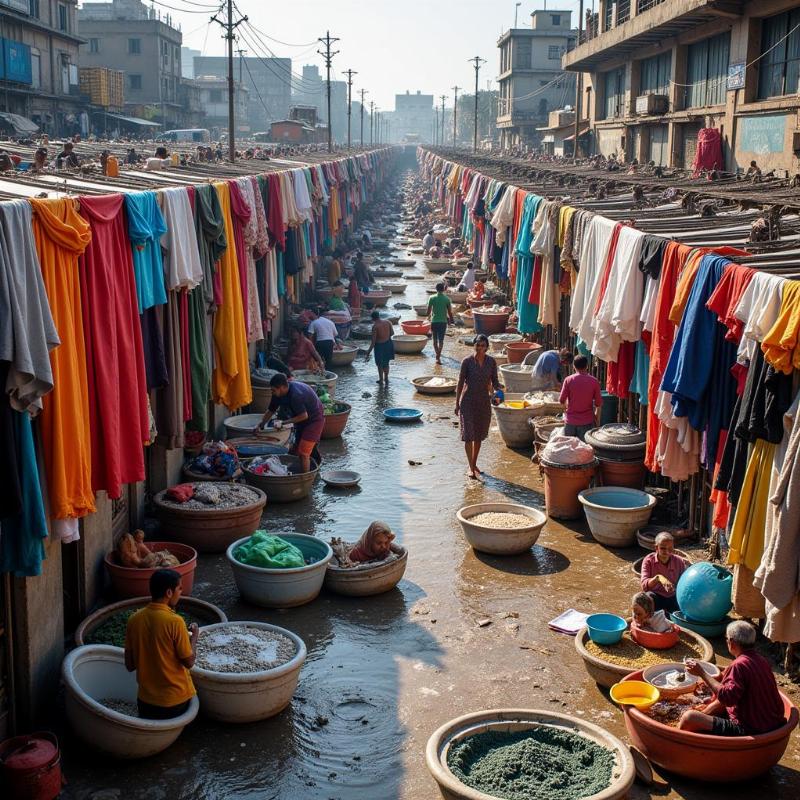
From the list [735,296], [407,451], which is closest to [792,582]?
[735,296]

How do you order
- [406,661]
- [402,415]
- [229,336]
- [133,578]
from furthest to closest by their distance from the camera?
[402,415] < [229,336] < [133,578] < [406,661]

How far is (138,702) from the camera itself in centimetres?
668

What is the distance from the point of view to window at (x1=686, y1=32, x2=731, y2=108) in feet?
95.4

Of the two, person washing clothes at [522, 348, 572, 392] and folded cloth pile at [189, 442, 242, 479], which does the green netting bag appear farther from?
person washing clothes at [522, 348, 572, 392]

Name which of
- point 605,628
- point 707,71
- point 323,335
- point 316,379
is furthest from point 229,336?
point 707,71

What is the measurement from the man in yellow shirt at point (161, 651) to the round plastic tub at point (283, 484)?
5403 mm

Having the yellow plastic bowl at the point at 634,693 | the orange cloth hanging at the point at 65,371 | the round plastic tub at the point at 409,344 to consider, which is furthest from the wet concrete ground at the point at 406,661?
the round plastic tub at the point at 409,344

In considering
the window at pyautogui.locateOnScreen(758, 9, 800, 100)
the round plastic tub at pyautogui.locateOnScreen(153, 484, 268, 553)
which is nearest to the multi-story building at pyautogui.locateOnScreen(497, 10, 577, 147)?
the window at pyautogui.locateOnScreen(758, 9, 800, 100)

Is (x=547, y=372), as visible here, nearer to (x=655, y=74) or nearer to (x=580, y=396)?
(x=580, y=396)

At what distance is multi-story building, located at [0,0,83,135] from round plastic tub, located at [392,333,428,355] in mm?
27515

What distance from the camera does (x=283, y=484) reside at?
12.0m

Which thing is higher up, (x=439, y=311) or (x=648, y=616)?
(x=439, y=311)

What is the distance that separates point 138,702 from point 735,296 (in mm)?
5037

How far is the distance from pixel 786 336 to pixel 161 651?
4.38m
